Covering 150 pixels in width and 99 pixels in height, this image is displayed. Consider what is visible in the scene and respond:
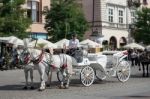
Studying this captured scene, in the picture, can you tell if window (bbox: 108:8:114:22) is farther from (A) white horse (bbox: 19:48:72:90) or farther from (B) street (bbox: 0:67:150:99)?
(A) white horse (bbox: 19:48:72:90)

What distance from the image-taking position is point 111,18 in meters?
69.1

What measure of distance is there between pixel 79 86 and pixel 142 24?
46311mm

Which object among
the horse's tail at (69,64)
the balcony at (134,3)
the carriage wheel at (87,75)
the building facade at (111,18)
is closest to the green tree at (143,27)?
the building facade at (111,18)

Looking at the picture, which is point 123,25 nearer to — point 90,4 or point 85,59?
point 90,4

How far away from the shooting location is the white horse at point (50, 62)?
64.2 feet

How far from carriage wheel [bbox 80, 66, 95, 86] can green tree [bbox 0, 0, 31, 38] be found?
20.1 metres

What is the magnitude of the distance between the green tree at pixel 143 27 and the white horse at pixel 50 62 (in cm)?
4541

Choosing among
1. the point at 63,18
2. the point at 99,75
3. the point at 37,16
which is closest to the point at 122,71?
the point at 99,75

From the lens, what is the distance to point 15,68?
40188 millimetres

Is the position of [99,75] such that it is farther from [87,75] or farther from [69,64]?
[69,64]

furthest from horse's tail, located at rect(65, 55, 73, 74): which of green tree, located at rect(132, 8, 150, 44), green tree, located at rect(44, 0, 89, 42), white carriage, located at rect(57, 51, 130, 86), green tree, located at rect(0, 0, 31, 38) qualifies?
green tree, located at rect(132, 8, 150, 44)

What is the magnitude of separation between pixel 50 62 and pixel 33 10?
37.5 metres

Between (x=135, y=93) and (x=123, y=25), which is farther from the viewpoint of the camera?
(x=123, y=25)

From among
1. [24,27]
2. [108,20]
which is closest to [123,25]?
[108,20]
